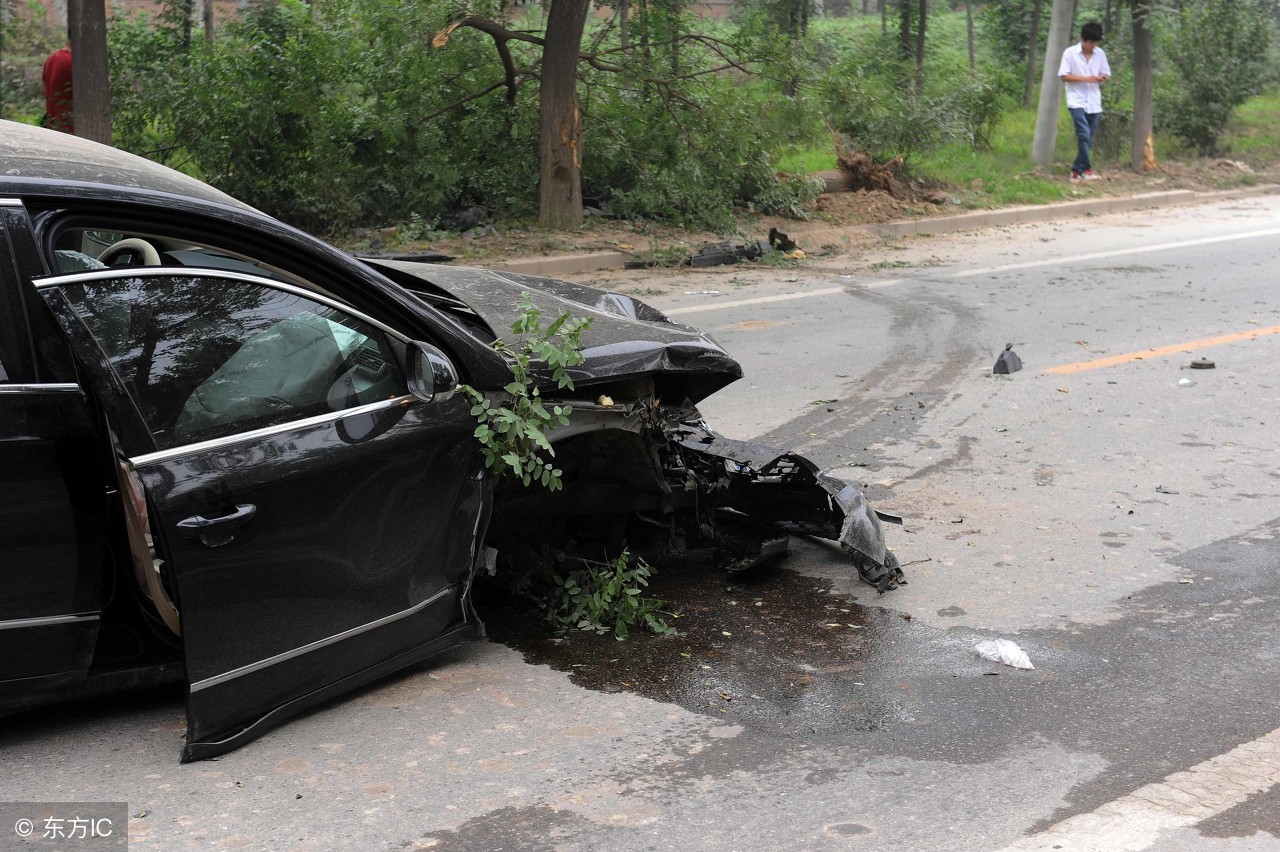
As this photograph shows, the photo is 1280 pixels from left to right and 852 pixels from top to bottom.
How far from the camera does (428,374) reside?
3.74 m

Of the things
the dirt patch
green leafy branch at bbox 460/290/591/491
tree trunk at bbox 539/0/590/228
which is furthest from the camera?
tree trunk at bbox 539/0/590/228

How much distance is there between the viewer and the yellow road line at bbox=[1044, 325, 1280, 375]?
8234 millimetres

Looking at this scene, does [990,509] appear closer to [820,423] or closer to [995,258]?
[820,423]

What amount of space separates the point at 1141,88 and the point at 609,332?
17.0 m

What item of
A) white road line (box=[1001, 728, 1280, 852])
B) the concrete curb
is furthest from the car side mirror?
A: the concrete curb

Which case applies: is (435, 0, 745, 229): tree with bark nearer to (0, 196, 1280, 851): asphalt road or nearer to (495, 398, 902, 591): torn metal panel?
(0, 196, 1280, 851): asphalt road

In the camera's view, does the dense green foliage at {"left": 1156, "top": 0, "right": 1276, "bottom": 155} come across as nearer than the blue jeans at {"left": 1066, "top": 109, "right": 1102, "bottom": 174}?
No

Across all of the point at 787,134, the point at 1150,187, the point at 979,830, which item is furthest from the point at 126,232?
the point at 1150,187

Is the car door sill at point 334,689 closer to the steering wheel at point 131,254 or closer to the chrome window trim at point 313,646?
the chrome window trim at point 313,646

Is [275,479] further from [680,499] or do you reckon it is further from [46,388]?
[680,499]

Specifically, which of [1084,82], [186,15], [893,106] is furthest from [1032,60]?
[186,15]

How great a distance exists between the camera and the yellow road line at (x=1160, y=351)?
8.23 metres

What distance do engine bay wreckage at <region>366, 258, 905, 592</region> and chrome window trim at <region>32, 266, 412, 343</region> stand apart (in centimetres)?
48

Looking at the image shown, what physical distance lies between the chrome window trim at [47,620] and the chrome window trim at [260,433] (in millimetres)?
479
